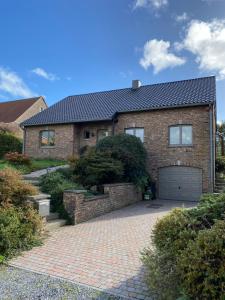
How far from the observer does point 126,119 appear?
53.1ft

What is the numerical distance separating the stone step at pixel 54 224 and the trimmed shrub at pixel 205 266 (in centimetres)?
491

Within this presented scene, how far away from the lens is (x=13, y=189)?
6246 mm

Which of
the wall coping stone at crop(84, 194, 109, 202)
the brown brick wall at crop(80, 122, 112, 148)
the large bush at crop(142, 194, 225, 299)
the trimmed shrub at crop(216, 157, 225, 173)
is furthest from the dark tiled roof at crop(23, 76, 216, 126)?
the large bush at crop(142, 194, 225, 299)

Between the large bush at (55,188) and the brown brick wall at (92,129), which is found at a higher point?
the brown brick wall at (92,129)

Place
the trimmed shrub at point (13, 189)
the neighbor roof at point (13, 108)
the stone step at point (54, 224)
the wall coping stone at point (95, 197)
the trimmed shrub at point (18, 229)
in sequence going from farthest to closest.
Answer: the neighbor roof at point (13, 108), the wall coping stone at point (95, 197), the stone step at point (54, 224), the trimmed shrub at point (13, 189), the trimmed shrub at point (18, 229)

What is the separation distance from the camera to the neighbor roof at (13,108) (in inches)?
1259

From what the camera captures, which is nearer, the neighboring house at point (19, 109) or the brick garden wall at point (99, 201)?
the brick garden wall at point (99, 201)

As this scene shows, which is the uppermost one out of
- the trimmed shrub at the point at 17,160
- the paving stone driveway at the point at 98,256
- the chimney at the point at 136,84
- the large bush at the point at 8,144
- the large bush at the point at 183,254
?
the chimney at the point at 136,84

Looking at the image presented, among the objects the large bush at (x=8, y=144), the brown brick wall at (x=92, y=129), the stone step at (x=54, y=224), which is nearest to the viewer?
the stone step at (x=54, y=224)

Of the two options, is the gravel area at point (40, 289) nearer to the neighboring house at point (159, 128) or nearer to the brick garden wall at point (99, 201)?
the brick garden wall at point (99, 201)

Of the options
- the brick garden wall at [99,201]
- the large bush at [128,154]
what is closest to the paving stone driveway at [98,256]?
the brick garden wall at [99,201]

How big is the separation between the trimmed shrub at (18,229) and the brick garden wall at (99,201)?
1779 mm

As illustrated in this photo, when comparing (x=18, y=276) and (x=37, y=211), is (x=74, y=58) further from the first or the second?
(x=18, y=276)

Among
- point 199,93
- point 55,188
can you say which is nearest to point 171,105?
point 199,93
